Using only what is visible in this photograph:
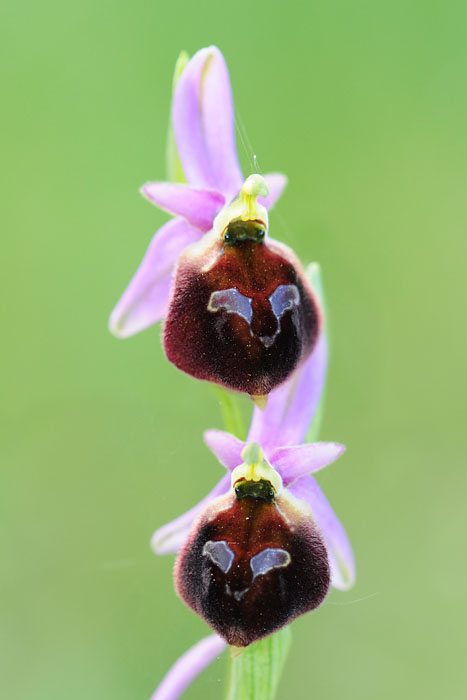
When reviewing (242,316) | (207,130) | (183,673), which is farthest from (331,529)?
(207,130)

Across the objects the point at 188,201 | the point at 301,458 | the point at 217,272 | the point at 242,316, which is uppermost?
the point at 188,201

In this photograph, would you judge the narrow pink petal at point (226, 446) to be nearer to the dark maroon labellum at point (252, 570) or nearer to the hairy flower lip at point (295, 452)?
the hairy flower lip at point (295, 452)

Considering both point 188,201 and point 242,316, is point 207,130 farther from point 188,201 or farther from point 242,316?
point 242,316

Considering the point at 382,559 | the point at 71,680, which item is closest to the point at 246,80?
the point at 382,559

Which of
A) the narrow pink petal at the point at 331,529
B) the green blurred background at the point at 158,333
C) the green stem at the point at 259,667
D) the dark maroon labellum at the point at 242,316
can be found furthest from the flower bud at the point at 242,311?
the green blurred background at the point at 158,333

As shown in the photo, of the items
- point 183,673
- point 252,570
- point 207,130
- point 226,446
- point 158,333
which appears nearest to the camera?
point 252,570

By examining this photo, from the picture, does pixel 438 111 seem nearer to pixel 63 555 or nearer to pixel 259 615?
pixel 63 555

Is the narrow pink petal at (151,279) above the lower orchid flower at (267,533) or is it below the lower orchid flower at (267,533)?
above
